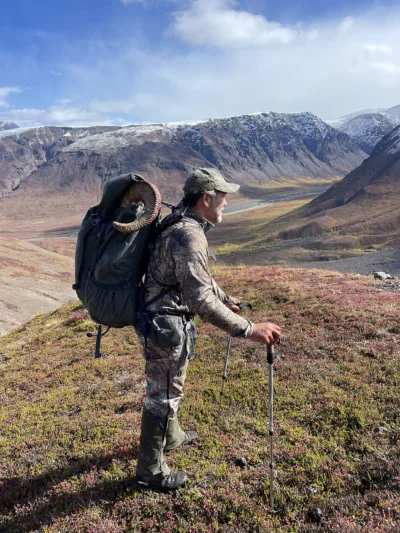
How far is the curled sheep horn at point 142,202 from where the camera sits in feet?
13.1

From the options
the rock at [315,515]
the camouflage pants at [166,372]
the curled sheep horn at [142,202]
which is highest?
the curled sheep horn at [142,202]

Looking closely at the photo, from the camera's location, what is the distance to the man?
3912 millimetres

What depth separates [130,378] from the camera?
8859 mm

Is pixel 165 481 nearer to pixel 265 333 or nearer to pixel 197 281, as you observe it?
pixel 265 333

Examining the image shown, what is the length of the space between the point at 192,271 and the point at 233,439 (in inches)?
135

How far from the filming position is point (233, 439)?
577 cm

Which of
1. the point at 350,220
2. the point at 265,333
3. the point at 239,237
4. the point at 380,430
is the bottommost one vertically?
the point at 239,237

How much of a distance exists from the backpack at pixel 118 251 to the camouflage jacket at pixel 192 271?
25 cm

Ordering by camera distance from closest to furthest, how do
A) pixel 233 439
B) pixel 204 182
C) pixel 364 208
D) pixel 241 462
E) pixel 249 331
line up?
pixel 249 331 → pixel 204 182 → pixel 241 462 → pixel 233 439 → pixel 364 208

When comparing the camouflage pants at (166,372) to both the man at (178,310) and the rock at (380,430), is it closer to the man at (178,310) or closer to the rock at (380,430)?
the man at (178,310)

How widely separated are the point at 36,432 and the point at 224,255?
6364 cm

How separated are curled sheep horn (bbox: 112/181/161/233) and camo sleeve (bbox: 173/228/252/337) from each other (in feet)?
1.37

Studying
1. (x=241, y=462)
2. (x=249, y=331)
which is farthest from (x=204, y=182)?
(x=241, y=462)

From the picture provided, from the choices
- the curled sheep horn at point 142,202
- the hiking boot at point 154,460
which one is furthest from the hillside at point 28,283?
the curled sheep horn at point 142,202
